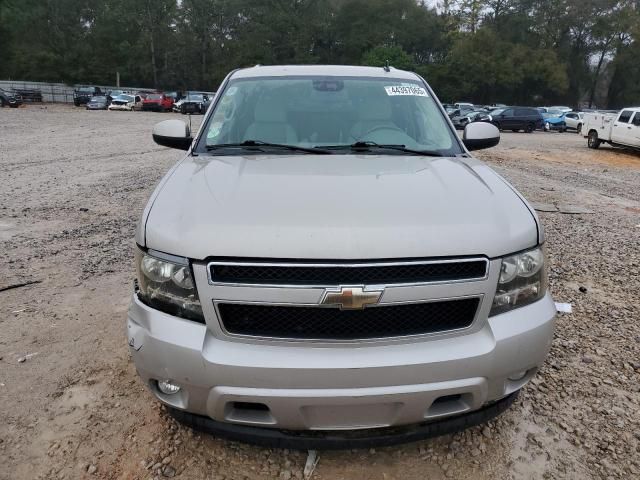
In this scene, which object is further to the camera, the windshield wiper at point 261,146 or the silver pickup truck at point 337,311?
the windshield wiper at point 261,146

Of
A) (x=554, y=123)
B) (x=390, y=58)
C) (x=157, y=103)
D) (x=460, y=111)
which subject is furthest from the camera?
(x=390, y=58)

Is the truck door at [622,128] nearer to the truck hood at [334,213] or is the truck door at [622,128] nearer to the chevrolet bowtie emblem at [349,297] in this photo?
the truck hood at [334,213]

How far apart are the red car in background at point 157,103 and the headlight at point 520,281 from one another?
137 ft

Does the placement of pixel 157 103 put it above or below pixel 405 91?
below

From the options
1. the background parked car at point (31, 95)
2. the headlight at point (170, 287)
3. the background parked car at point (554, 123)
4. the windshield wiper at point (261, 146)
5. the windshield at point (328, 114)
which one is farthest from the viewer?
the background parked car at point (31, 95)

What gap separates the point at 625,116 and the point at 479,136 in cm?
1737

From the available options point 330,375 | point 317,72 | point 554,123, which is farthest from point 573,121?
point 330,375

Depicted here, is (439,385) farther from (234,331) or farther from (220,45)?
(220,45)

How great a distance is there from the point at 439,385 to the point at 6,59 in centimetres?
7583

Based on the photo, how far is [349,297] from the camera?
186 cm

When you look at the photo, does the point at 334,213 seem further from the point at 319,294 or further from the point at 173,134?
the point at 173,134

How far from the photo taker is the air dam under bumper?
1.85 metres

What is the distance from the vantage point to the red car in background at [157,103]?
40062 millimetres

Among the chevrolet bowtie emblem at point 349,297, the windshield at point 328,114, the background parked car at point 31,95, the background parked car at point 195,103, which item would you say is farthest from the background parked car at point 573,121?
the background parked car at point 31,95
